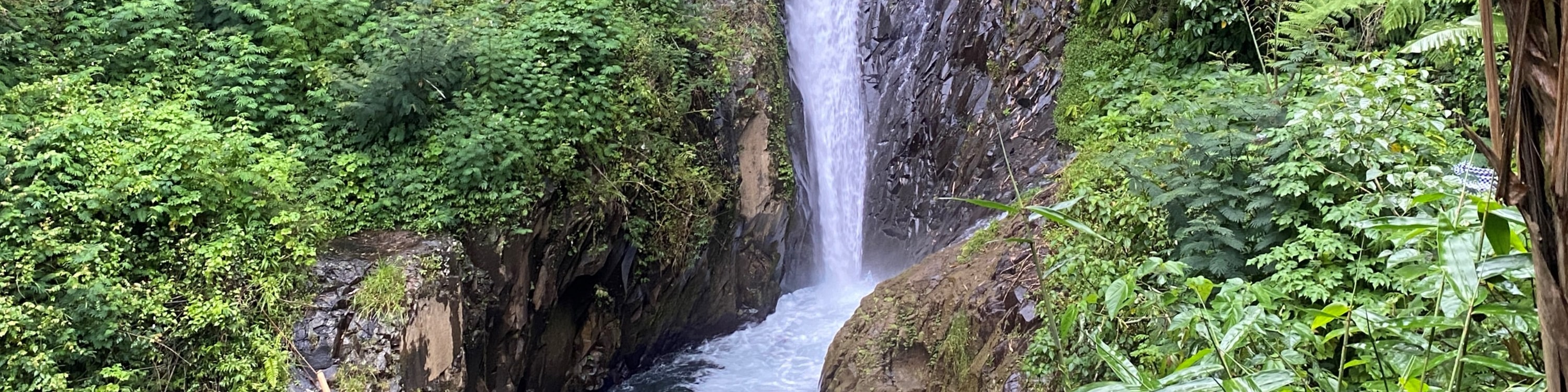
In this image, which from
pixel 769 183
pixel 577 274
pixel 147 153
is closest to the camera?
pixel 147 153

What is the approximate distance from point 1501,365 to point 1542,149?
21.8 inches

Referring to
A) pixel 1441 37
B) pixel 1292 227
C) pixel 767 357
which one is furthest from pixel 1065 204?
pixel 767 357

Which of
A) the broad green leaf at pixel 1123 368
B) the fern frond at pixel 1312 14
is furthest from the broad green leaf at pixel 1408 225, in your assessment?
the fern frond at pixel 1312 14

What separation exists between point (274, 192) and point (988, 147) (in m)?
6.77

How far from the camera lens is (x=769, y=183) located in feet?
31.2

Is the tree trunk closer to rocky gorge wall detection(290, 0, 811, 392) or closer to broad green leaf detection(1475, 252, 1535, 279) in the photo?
broad green leaf detection(1475, 252, 1535, 279)

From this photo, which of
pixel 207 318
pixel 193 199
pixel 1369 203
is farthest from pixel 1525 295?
pixel 193 199

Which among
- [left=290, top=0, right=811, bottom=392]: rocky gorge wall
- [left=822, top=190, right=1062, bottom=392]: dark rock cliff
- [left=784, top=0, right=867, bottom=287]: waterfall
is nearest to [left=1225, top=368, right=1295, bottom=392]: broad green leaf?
[left=822, top=190, right=1062, bottom=392]: dark rock cliff

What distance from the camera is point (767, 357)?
9211 mm

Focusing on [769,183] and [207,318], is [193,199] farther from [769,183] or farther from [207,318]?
[769,183]

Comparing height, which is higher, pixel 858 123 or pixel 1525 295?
pixel 1525 295

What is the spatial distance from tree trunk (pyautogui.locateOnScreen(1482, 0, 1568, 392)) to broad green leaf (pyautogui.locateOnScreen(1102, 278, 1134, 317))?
2.09 ft

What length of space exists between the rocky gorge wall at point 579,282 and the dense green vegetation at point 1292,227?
3.79 m

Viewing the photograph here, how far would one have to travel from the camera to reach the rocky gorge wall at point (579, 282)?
18.5ft
